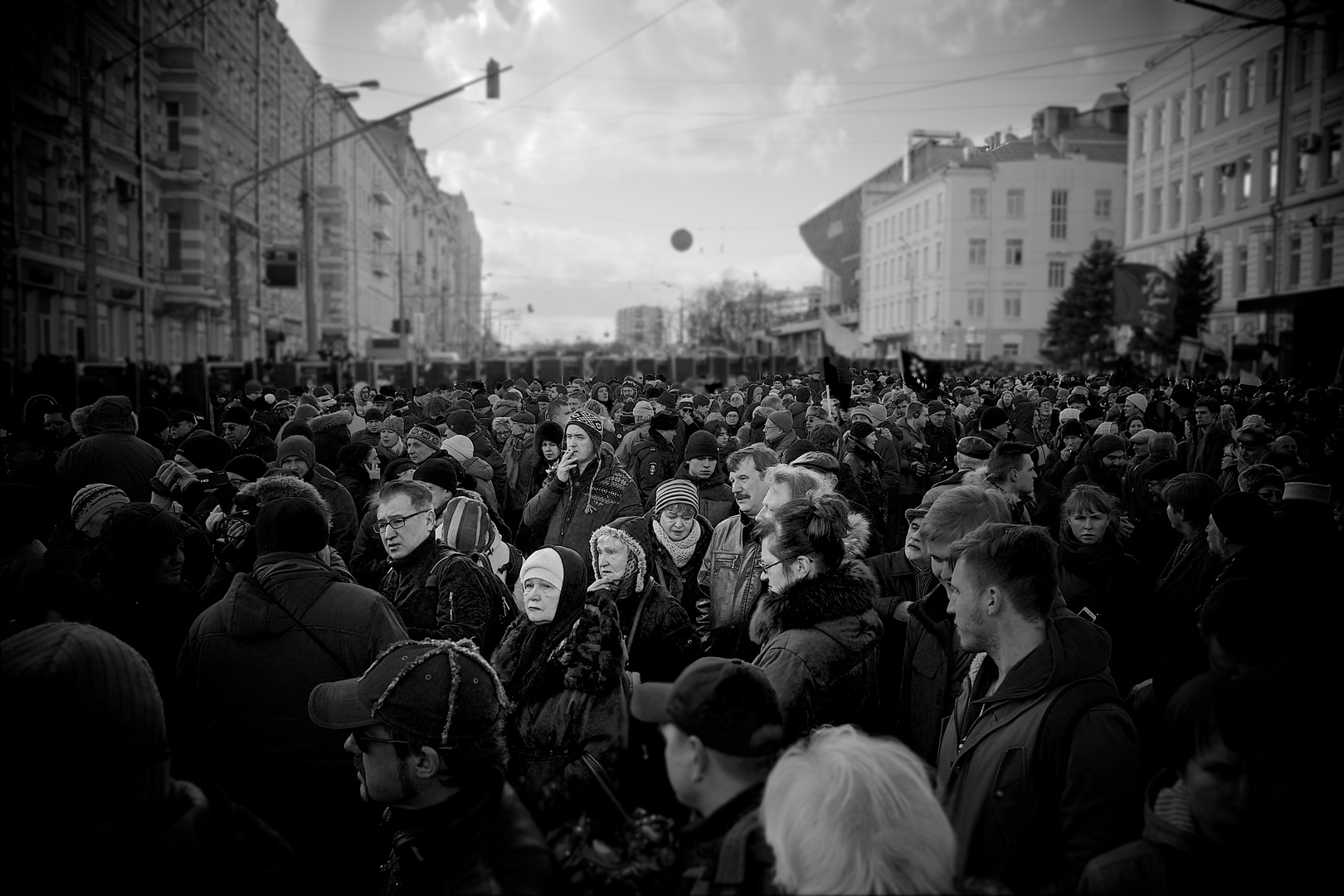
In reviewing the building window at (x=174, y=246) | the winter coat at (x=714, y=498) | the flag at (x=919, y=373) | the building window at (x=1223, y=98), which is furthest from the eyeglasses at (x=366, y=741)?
the building window at (x=1223, y=98)

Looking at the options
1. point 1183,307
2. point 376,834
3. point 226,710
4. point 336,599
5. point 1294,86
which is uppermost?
point 1294,86

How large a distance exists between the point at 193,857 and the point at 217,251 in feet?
138

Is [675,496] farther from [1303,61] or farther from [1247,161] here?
[1247,161]

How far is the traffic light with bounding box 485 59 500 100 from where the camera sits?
17.4 metres

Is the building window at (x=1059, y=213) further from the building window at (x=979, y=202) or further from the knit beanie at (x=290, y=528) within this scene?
the knit beanie at (x=290, y=528)

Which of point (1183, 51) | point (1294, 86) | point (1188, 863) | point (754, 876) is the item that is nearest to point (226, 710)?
point (754, 876)

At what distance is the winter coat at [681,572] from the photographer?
17.7ft

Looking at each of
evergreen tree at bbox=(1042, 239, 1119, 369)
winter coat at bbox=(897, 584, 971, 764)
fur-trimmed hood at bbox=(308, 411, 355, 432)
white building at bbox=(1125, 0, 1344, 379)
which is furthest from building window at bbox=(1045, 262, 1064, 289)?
winter coat at bbox=(897, 584, 971, 764)

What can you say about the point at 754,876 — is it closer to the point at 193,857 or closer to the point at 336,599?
the point at 193,857

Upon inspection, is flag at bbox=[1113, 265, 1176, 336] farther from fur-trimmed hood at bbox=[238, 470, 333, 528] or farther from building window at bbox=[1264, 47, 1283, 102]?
fur-trimmed hood at bbox=[238, 470, 333, 528]

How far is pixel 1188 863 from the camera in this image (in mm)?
2111

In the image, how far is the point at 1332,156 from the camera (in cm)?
3241

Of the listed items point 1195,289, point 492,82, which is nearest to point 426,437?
point 492,82

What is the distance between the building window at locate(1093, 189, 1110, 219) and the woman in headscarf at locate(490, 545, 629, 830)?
151 feet
